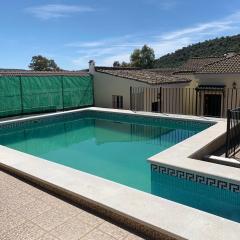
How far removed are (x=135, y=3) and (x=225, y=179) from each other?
1542 cm

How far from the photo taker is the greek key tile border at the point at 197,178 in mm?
4961

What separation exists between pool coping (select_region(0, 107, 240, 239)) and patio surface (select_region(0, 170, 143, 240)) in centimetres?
22

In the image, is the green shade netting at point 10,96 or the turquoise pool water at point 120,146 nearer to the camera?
the turquoise pool water at point 120,146

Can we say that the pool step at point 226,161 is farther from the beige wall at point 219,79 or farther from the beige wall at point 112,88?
the beige wall at point 219,79

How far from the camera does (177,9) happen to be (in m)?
21.0

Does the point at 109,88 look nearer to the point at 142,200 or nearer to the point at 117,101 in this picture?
the point at 117,101

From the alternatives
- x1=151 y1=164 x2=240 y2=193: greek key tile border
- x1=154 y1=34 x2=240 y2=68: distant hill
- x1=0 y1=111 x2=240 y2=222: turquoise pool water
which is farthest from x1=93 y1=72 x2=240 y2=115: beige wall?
x1=154 y1=34 x2=240 y2=68: distant hill

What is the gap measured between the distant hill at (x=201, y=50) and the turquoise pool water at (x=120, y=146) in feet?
114

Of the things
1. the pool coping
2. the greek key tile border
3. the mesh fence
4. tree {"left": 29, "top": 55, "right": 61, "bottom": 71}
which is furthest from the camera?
tree {"left": 29, "top": 55, "right": 61, "bottom": 71}

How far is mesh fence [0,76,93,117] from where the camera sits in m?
15.4

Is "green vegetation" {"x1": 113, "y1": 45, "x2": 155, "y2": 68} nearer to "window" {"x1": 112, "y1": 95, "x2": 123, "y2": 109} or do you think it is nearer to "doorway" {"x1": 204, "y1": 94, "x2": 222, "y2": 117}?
"doorway" {"x1": 204, "y1": 94, "x2": 222, "y2": 117}

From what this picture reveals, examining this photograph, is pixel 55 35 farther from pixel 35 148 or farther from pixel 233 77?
pixel 35 148

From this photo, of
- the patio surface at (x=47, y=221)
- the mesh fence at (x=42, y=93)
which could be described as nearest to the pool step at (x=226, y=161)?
the patio surface at (x=47, y=221)

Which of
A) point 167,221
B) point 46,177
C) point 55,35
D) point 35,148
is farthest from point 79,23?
point 167,221
